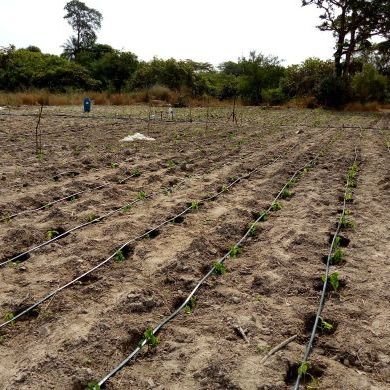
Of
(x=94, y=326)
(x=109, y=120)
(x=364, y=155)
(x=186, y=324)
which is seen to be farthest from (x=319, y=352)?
(x=109, y=120)

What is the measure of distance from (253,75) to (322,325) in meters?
26.2

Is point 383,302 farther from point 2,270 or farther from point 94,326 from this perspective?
point 2,270

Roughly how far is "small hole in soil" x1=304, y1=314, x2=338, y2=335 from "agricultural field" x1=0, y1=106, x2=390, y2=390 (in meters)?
0.01

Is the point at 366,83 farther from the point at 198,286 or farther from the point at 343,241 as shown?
the point at 198,286

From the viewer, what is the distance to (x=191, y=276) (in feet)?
12.1

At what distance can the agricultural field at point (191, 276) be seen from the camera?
2.59m

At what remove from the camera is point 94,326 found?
2.91 m

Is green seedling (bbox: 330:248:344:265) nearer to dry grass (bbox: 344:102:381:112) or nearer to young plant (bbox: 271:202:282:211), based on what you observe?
young plant (bbox: 271:202:282:211)

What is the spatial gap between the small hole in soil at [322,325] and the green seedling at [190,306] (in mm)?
795

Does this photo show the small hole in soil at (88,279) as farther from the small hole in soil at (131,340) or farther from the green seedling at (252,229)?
the green seedling at (252,229)

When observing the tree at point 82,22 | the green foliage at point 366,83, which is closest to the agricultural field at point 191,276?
the green foliage at point 366,83

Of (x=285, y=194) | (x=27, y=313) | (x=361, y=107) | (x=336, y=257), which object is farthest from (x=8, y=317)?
(x=361, y=107)

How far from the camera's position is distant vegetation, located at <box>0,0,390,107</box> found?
24016mm

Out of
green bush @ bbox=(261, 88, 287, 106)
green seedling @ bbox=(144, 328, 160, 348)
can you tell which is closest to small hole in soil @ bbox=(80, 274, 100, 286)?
green seedling @ bbox=(144, 328, 160, 348)
